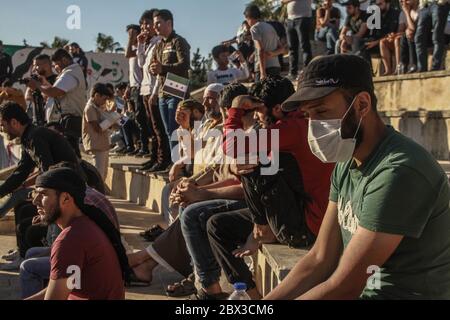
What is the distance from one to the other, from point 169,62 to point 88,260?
4.90 m

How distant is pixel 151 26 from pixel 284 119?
5.41 m

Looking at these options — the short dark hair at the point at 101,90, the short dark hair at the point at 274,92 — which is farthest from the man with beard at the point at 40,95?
the short dark hair at the point at 274,92

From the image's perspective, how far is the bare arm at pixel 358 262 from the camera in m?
2.28

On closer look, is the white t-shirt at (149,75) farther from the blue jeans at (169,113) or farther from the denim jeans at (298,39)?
the denim jeans at (298,39)

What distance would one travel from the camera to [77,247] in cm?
365

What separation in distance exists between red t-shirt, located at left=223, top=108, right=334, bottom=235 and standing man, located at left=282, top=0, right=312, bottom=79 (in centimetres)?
642

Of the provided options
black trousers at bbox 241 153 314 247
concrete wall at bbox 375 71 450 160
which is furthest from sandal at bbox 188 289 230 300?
concrete wall at bbox 375 71 450 160

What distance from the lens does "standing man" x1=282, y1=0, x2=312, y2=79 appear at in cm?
1041

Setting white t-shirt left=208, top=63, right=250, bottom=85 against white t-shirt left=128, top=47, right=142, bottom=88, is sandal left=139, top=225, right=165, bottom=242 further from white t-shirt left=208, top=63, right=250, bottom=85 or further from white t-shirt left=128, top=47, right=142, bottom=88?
white t-shirt left=128, top=47, right=142, bottom=88

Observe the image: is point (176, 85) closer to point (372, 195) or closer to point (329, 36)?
point (329, 36)

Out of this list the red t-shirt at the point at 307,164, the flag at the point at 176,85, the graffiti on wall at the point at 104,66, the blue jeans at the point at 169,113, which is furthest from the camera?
the graffiti on wall at the point at 104,66

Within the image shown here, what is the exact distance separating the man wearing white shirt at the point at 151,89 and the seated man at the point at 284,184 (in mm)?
4336

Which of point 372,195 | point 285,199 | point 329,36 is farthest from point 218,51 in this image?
point 372,195
